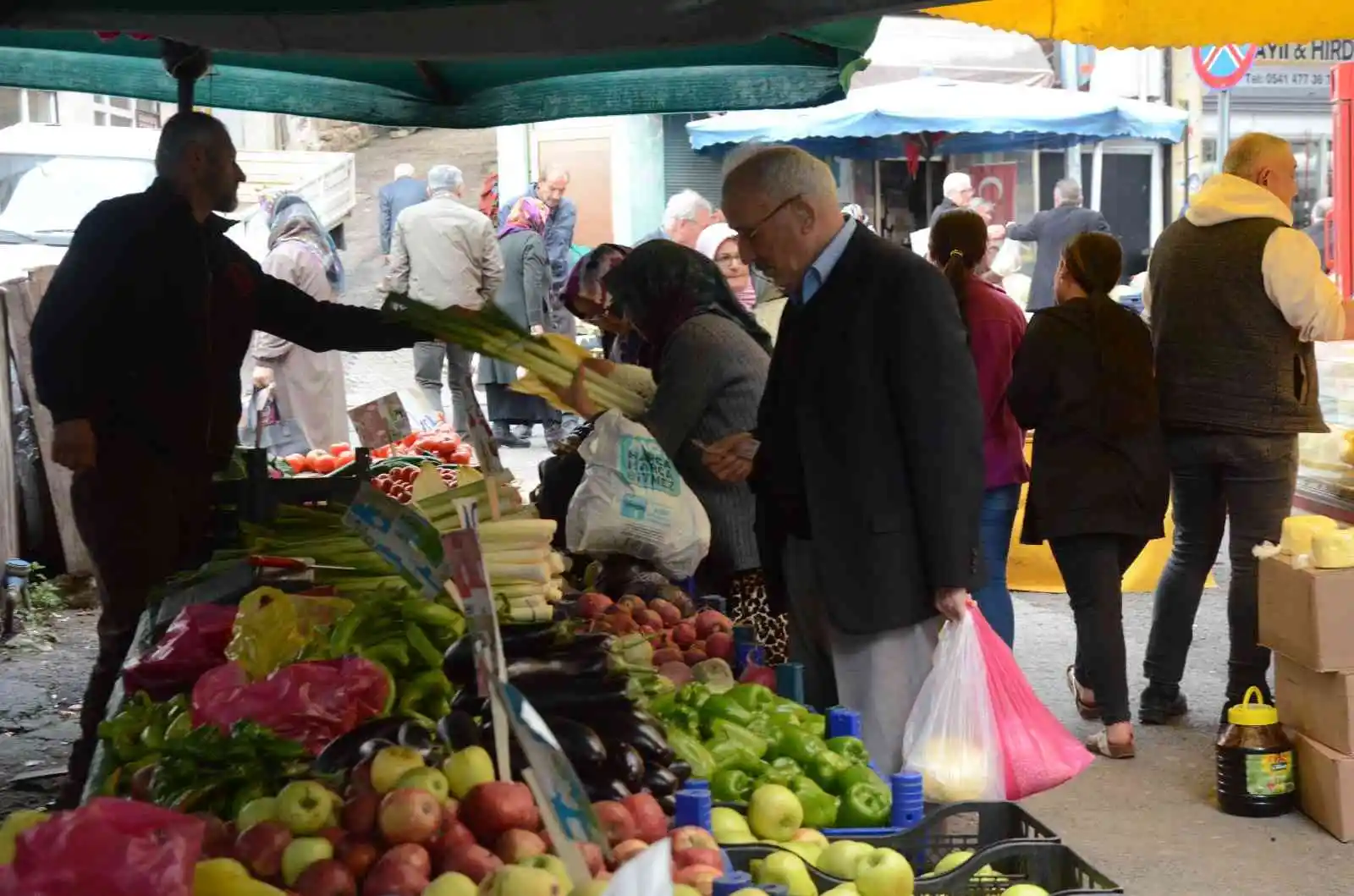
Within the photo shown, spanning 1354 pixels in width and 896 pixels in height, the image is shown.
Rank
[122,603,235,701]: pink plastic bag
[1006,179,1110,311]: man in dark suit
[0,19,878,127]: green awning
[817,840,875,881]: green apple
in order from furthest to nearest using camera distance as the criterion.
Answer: [1006,179,1110,311]: man in dark suit < [0,19,878,127]: green awning < [122,603,235,701]: pink plastic bag < [817,840,875,881]: green apple

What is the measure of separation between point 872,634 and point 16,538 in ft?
23.4

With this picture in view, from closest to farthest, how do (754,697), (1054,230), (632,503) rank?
(754,697), (632,503), (1054,230)

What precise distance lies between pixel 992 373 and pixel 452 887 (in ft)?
15.8

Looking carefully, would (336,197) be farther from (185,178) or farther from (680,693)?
(680,693)

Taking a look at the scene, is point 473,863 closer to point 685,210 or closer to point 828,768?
point 828,768

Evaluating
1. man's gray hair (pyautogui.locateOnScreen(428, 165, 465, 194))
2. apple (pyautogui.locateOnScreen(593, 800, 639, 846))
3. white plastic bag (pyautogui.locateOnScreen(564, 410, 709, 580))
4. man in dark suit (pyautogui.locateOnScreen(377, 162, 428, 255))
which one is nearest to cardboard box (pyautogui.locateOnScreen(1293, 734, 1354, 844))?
white plastic bag (pyautogui.locateOnScreen(564, 410, 709, 580))

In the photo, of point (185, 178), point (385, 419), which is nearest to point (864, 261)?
point (185, 178)

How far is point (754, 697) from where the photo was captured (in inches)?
143

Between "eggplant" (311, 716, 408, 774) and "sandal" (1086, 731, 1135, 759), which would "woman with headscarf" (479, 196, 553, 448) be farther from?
"eggplant" (311, 716, 408, 774)

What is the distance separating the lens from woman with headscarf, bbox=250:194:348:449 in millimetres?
11414

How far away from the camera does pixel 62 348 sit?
5219 mm

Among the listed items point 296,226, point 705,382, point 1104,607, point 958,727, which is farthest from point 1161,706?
point 296,226

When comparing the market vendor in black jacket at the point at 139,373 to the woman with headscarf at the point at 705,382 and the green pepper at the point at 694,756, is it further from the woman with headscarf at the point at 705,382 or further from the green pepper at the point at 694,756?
the green pepper at the point at 694,756

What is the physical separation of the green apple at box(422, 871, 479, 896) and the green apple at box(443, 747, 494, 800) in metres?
0.26
